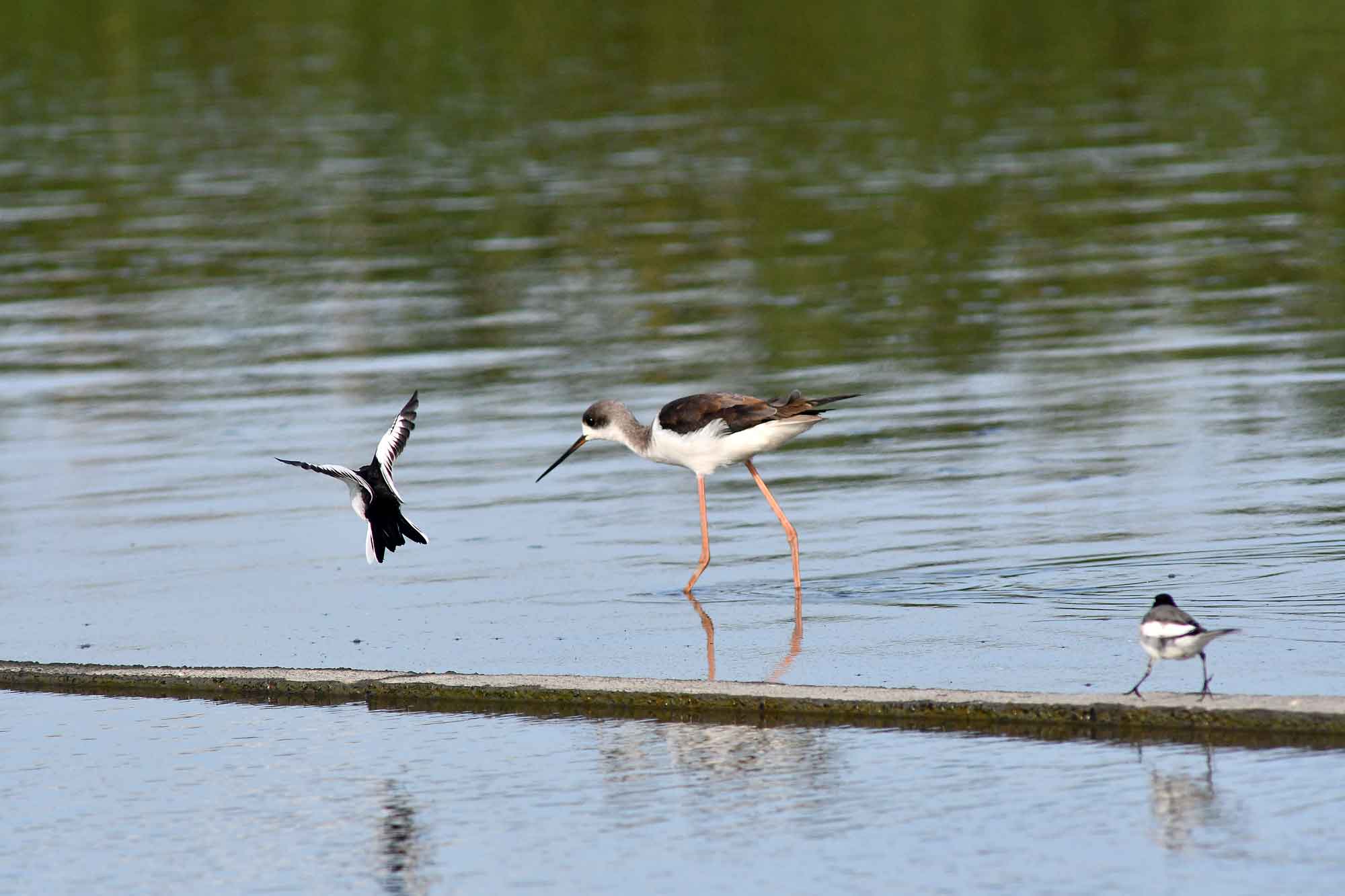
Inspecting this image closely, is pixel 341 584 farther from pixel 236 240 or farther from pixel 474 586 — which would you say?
pixel 236 240

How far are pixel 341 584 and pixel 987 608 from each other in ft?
10.2

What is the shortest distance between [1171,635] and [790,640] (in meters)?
2.08

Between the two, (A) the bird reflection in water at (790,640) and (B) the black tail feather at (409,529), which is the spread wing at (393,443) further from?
(A) the bird reflection in water at (790,640)

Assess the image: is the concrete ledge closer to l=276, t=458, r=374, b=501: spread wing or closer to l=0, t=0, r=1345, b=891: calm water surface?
l=0, t=0, r=1345, b=891: calm water surface

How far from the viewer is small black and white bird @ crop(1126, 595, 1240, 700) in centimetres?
687

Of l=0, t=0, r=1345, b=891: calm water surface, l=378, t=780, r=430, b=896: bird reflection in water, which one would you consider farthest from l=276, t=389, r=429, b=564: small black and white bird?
l=378, t=780, r=430, b=896: bird reflection in water

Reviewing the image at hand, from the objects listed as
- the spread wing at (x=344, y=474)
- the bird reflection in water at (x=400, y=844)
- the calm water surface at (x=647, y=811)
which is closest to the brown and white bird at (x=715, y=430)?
the spread wing at (x=344, y=474)

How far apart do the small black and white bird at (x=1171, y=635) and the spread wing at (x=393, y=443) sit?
3.26 m

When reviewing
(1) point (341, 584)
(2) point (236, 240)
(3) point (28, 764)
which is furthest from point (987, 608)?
(2) point (236, 240)

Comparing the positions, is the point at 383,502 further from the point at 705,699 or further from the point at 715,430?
the point at 705,699

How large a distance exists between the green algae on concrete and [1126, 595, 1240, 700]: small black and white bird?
13 cm

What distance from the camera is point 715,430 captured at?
10359 mm

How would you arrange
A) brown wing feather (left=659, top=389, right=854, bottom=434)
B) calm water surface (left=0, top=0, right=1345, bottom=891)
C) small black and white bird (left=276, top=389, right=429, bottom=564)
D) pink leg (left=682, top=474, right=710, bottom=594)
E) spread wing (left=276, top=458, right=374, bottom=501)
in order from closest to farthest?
1. calm water surface (left=0, top=0, right=1345, bottom=891)
2. spread wing (left=276, top=458, right=374, bottom=501)
3. small black and white bird (left=276, top=389, right=429, bottom=564)
4. pink leg (left=682, top=474, right=710, bottom=594)
5. brown wing feather (left=659, top=389, right=854, bottom=434)

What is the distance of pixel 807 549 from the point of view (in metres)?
10.6
